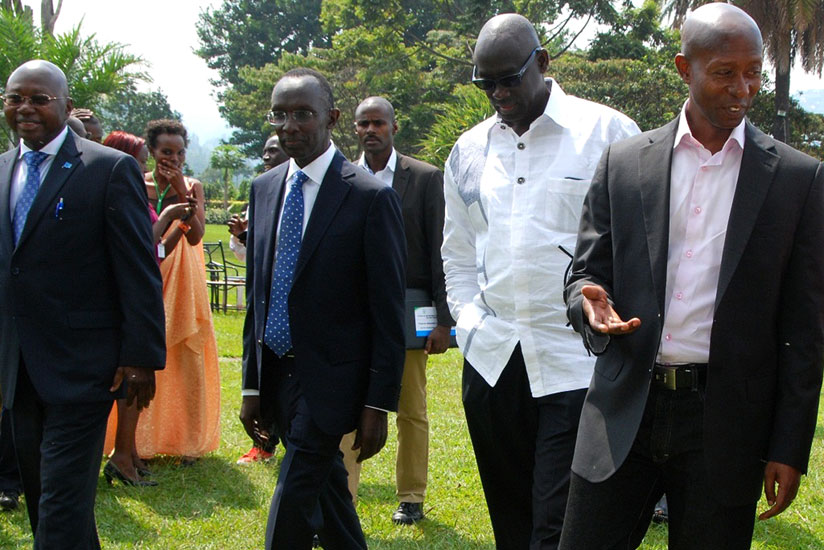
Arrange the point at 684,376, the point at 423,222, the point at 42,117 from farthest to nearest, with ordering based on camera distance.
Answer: the point at 423,222, the point at 42,117, the point at 684,376

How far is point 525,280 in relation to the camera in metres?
3.97

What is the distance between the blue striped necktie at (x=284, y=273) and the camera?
160 inches

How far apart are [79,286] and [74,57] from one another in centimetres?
1204

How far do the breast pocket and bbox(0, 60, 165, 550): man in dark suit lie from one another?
1.76 m

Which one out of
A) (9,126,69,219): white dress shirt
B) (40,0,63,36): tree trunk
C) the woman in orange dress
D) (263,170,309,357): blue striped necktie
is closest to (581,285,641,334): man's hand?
(263,170,309,357): blue striped necktie

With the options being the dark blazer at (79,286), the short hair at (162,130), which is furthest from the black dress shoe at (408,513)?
the short hair at (162,130)

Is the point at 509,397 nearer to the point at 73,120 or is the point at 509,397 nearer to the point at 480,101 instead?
the point at 73,120

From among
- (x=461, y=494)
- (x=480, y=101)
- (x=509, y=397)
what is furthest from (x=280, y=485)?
(x=480, y=101)

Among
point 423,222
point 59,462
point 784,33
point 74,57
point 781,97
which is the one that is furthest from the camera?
point 781,97

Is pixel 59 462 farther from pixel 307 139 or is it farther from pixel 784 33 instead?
pixel 784 33

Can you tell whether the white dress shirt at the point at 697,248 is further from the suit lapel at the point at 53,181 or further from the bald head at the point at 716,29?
the suit lapel at the point at 53,181

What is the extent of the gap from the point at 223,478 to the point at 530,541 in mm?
3407

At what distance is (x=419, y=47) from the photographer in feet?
121

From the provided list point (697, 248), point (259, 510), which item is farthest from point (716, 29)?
point (259, 510)
